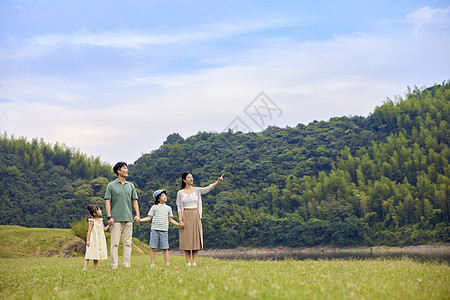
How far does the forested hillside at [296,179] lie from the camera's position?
65188mm

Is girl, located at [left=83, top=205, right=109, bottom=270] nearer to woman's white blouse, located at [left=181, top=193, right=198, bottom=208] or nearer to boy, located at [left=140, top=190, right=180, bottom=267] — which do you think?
boy, located at [left=140, top=190, right=180, bottom=267]

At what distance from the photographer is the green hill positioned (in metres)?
21.9

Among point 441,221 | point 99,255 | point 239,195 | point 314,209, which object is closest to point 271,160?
point 239,195

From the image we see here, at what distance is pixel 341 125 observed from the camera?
316 feet

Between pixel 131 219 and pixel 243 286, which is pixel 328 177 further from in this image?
pixel 243 286

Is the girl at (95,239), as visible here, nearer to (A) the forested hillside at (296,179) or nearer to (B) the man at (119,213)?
(B) the man at (119,213)

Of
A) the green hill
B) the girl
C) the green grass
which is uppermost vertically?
the girl

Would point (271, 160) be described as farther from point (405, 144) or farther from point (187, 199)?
point (187, 199)

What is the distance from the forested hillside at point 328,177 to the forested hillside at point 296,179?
179 millimetres

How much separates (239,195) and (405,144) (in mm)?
29302

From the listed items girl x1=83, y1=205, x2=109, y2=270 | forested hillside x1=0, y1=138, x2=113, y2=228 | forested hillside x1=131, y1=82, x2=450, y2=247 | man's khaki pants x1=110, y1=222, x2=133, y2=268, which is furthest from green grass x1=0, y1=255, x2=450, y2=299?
forested hillside x1=0, y1=138, x2=113, y2=228

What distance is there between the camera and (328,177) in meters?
79.1

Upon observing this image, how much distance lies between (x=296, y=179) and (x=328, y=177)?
6.07 m

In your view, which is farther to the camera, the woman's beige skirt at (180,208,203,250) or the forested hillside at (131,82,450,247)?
the forested hillside at (131,82,450,247)
